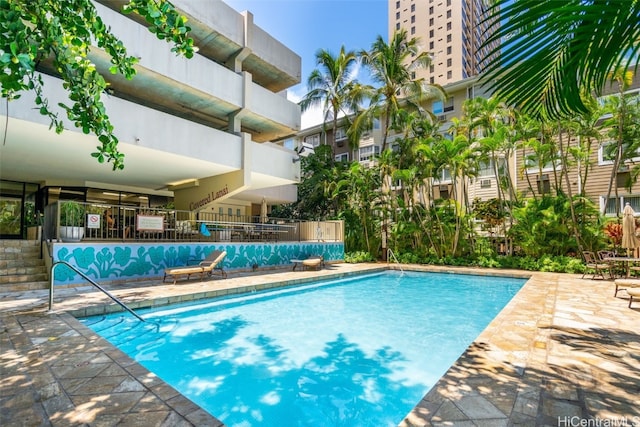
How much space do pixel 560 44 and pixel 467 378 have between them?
3299 millimetres

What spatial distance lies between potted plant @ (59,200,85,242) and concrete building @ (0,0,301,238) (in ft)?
5.87

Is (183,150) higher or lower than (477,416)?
higher

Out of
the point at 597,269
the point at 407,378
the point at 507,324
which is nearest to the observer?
the point at 407,378

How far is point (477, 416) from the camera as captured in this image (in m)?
2.78

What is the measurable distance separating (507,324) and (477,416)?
3.41 m

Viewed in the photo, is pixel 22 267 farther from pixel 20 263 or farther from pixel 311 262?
pixel 311 262

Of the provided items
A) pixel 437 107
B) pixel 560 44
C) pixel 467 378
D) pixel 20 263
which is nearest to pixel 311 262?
pixel 20 263

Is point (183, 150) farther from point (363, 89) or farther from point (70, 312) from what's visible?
point (363, 89)

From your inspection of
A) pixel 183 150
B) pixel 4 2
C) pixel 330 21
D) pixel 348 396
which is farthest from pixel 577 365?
pixel 330 21

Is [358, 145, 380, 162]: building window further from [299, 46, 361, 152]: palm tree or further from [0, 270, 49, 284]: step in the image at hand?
[0, 270, 49, 284]: step

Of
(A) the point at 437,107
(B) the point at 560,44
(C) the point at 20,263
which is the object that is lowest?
(C) the point at 20,263

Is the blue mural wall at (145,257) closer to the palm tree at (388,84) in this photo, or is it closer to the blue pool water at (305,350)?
the blue pool water at (305,350)

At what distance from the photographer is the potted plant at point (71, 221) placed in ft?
30.3

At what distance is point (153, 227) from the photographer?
36.9 feet
